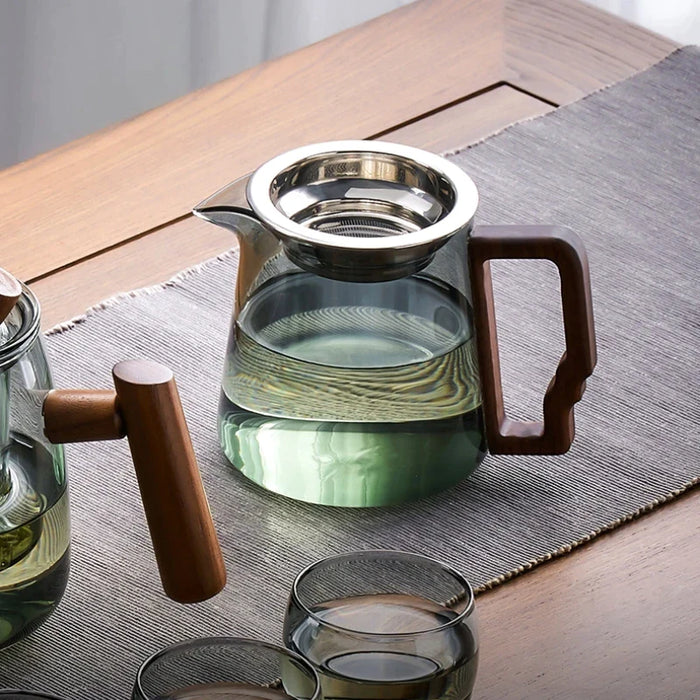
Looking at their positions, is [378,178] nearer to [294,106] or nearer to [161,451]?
[161,451]

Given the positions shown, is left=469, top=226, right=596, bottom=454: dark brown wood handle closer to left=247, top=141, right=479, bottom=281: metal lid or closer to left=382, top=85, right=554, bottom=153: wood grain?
left=247, top=141, right=479, bottom=281: metal lid

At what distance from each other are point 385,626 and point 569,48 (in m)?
0.72

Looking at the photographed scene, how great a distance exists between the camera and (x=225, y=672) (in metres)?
0.56

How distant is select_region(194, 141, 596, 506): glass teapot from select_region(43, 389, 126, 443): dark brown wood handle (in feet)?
0.48

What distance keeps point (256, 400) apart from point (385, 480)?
0.08m

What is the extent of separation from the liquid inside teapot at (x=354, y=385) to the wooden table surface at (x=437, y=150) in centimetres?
9

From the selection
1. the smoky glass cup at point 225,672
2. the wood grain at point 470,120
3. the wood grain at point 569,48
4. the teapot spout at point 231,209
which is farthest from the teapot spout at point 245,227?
the wood grain at point 569,48

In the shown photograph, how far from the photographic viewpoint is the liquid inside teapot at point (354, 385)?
70 centimetres

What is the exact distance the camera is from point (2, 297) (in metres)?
0.54

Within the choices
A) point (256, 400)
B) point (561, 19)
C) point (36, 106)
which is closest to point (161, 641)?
point (256, 400)

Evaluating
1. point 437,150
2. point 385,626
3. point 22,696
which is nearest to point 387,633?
point 385,626

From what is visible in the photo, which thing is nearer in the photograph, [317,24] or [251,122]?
[251,122]

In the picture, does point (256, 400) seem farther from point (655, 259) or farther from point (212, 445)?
point (655, 259)

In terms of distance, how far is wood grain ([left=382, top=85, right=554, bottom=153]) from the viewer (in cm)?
108
